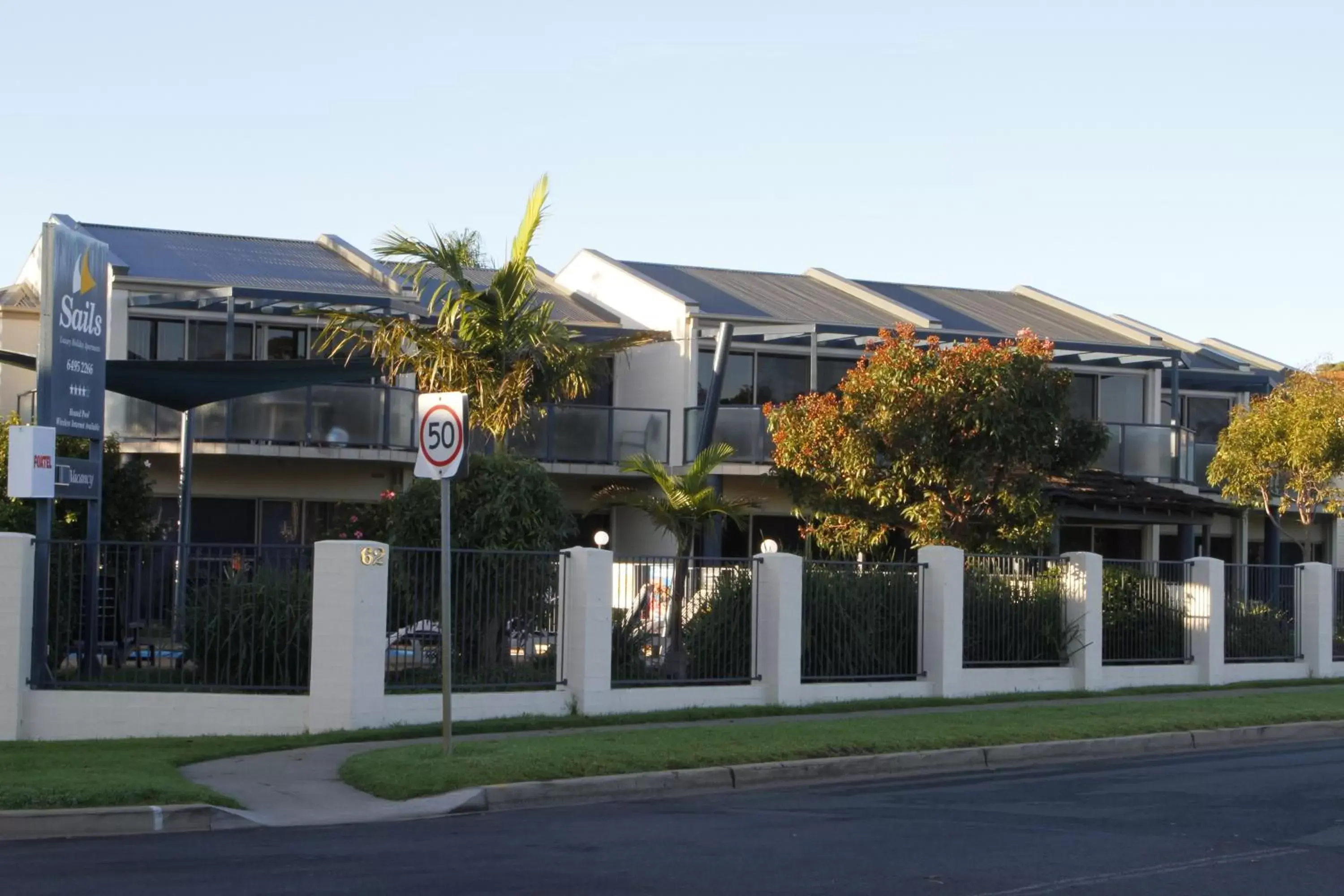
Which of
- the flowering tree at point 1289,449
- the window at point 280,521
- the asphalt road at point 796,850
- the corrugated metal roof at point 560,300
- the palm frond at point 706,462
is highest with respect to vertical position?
the corrugated metal roof at point 560,300

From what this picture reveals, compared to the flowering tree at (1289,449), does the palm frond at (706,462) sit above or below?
below

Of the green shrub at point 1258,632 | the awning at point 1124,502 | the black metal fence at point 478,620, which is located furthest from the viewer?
the awning at point 1124,502

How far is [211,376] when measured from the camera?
18594mm

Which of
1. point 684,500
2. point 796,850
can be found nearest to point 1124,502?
point 684,500

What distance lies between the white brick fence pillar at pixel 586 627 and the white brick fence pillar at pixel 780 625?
7.21 feet

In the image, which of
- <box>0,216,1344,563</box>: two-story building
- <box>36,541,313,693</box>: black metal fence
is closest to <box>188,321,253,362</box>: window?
<box>0,216,1344,563</box>: two-story building

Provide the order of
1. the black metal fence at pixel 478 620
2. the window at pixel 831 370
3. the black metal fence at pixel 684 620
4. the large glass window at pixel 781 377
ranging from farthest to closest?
the window at pixel 831 370 → the large glass window at pixel 781 377 → the black metal fence at pixel 684 620 → the black metal fence at pixel 478 620

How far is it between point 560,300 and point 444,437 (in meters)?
19.3

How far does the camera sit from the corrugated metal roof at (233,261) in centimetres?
2730

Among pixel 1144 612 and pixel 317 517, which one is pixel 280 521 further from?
pixel 1144 612

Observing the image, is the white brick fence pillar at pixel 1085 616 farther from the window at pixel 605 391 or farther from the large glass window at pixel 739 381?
the window at pixel 605 391

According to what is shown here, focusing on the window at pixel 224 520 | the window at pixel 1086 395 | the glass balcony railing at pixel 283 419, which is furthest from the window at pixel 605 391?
the window at pixel 1086 395

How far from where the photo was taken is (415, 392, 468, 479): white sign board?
41.4ft

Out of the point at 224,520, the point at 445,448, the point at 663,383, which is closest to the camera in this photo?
the point at 445,448
